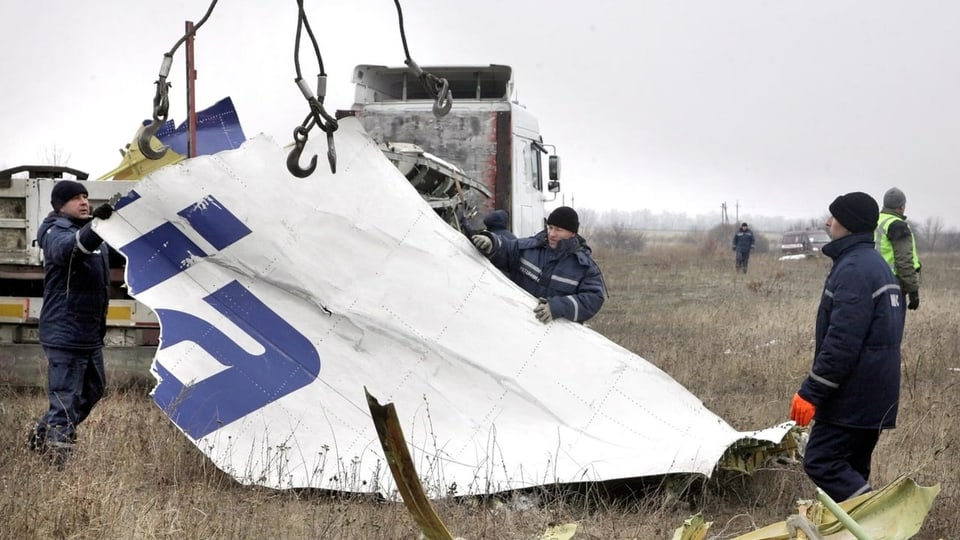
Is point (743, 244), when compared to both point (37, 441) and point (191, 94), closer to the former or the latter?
point (191, 94)

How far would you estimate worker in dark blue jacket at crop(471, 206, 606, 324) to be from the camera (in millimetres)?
5738

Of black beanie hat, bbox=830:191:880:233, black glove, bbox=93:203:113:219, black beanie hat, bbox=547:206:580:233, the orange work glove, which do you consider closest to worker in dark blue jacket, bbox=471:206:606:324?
black beanie hat, bbox=547:206:580:233

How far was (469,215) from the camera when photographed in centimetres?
890

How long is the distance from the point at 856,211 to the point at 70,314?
4.24 m

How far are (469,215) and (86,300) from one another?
13.2 feet

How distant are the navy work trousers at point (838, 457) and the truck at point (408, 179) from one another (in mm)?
4145

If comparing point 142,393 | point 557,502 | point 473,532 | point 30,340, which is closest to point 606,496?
point 557,502

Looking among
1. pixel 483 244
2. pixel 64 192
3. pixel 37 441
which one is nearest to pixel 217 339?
pixel 37 441

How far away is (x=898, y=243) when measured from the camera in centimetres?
783

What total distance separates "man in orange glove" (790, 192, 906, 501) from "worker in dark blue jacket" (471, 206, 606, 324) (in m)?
1.52

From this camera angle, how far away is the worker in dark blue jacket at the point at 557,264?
574 cm

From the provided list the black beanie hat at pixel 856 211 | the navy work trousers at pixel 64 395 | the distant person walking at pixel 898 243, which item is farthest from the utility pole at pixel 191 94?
the distant person walking at pixel 898 243

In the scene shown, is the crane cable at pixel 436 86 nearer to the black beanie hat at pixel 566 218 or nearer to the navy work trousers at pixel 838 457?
the black beanie hat at pixel 566 218

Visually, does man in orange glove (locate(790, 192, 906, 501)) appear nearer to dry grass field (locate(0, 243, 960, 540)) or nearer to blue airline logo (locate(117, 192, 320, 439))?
dry grass field (locate(0, 243, 960, 540))
